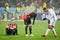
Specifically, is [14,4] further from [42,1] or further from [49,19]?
[49,19]

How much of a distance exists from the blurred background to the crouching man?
7 cm

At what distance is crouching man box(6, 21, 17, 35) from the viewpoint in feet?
A: 4.44

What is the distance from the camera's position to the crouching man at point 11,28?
53.3 inches

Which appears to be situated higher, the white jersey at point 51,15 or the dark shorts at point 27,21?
the white jersey at point 51,15

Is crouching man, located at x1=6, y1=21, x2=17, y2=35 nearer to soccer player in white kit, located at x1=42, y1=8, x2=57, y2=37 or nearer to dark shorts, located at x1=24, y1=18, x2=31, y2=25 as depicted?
dark shorts, located at x1=24, y1=18, x2=31, y2=25

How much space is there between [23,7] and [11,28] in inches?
11.3

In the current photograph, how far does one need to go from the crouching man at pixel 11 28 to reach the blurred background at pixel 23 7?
7cm

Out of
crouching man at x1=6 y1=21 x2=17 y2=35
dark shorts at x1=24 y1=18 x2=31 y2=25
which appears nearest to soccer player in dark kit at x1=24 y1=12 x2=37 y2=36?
dark shorts at x1=24 y1=18 x2=31 y2=25

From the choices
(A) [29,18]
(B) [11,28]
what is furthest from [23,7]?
(B) [11,28]

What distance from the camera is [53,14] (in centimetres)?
134

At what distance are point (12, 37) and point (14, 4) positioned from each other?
15.3 inches

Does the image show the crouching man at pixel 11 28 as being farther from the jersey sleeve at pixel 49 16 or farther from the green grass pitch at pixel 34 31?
the jersey sleeve at pixel 49 16

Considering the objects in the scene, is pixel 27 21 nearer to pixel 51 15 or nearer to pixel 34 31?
pixel 34 31

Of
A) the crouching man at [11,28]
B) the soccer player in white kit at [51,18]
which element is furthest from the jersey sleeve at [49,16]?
the crouching man at [11,28]
